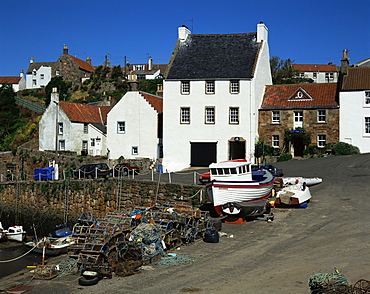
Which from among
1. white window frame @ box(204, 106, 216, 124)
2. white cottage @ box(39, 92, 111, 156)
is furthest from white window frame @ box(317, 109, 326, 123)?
white cottage @ box(39, 92, 111, 156)

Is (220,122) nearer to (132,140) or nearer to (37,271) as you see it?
(132,140)

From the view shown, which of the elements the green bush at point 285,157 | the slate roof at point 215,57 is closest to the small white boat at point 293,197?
the green bush at point 285,157

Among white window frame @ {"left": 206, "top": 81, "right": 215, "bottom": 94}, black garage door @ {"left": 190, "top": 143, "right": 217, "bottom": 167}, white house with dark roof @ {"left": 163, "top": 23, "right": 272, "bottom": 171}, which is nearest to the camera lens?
white house with dark roof @ {"left": 163, "top": 23, "right": 272, "bottom": 171}

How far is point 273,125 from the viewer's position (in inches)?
1612

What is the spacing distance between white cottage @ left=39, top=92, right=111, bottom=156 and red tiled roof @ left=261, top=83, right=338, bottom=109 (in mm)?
18020

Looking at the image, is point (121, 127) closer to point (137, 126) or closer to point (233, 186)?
point (137, 126)

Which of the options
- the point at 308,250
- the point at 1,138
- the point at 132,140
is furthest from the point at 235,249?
the point at 1,138

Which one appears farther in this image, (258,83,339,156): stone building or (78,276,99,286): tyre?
(258,83,339,156): stone building

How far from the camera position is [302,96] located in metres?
41.2

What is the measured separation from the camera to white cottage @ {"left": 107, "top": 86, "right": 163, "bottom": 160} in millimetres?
42000

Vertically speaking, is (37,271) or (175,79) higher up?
(175,79)

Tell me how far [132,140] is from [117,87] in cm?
3252

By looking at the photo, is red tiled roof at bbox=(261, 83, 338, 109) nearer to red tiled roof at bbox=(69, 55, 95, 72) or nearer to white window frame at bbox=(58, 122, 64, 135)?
white window frame at bbox=(58, 122, 64, 135)

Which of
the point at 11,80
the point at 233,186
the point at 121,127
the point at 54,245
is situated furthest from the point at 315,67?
the point at 54,245
